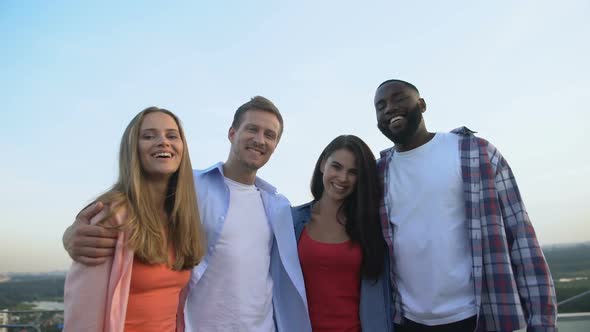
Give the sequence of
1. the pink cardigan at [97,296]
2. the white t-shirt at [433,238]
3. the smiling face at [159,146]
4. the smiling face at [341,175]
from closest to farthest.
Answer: the pink cardigan at [97,296], the smiling face at [159,146], the white t-shirt at [433,238], the smiling face at [341,175]

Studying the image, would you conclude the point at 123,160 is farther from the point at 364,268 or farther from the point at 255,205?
the point at 364,268

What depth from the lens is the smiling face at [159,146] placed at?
2072 millimetres

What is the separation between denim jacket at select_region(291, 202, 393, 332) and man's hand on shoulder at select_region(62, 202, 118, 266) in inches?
67.1

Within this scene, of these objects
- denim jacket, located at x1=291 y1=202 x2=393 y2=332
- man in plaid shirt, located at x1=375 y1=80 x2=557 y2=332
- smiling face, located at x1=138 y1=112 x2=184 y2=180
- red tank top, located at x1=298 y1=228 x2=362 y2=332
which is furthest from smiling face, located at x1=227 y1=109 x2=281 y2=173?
denim jacket, located at x1=291 y1=202 x2=393 y2=332

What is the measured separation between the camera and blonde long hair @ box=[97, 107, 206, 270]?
6.11 ft

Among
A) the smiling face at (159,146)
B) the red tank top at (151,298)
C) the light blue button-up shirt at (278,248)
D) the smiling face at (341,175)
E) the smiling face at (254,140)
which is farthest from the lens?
the smiling face at (341,175)

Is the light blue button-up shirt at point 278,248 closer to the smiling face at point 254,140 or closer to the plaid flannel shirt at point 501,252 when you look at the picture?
the smiling face at point 254,140

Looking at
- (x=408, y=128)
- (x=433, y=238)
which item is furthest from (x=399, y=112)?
(x=433, y=238)

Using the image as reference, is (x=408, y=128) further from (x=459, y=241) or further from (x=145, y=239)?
(x=145, y=239)

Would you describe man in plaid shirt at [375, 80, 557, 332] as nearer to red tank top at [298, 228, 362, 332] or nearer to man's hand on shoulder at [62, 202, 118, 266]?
red tank top at [298, 228, 362, 332]

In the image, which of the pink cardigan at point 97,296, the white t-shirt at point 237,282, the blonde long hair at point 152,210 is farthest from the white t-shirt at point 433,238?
the pink cardigan at point 97,296

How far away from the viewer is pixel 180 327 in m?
2.25

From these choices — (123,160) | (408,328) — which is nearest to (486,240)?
(408,328)

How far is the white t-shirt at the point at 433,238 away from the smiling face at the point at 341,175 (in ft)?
1.40
